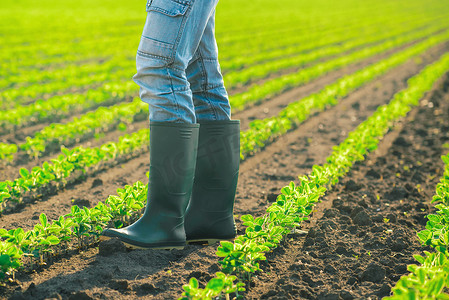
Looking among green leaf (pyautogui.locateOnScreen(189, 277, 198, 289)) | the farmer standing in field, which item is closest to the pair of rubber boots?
the farmer standing in field

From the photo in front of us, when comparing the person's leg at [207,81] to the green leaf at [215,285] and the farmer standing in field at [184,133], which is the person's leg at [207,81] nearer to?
the farmer standing in field at [184,133]

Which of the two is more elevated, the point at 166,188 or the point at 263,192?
the point at 166,188

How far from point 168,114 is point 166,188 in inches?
15.8

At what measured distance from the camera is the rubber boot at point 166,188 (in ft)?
8.60

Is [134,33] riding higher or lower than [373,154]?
higher

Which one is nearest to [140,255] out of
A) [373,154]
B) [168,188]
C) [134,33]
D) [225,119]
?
[168,188]

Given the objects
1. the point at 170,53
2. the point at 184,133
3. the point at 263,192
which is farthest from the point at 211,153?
the point at 263,192

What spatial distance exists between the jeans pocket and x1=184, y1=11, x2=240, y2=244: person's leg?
1.18ft

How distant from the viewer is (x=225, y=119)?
2.96m

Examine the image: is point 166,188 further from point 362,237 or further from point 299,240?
point 362,237

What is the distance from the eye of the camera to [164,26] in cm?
246

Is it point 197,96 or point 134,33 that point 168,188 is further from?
point 134,33

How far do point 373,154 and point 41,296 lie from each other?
178 inches

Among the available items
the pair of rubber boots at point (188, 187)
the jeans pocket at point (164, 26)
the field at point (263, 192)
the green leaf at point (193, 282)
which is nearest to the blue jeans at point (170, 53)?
the jeans pocket at point (164, 26)
